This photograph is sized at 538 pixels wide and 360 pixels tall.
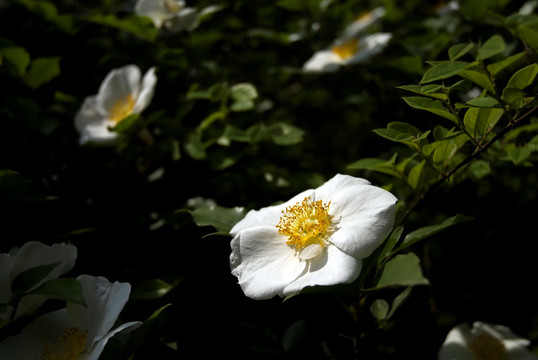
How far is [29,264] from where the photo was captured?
91cm

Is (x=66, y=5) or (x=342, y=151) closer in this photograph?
(x=66, y=5)

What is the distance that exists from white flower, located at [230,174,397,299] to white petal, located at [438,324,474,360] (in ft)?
1.61

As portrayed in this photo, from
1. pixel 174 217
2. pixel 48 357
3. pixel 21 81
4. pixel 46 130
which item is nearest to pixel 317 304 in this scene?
pixel 174 217

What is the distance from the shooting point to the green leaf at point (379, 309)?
95cm

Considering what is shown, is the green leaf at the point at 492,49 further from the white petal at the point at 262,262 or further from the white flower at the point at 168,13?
the white flower at the point at 168,13

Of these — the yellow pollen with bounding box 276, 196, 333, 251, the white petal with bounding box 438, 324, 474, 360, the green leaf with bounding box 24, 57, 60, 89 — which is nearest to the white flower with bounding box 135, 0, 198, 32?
the green leaf with bounding box 24, 57, 60, 89

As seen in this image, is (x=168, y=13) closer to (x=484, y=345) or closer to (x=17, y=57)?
(x=17, y=57)

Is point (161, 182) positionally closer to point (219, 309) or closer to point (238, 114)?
point (238, 114)

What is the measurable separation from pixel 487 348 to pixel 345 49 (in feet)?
3.25

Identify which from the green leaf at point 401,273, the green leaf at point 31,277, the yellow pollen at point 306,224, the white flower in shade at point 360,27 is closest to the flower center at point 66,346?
the green leaf at point 31,277

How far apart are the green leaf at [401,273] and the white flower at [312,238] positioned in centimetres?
5

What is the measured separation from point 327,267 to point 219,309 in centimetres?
55

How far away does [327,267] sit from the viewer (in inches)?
29.9

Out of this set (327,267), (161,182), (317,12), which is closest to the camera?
(327,267)
